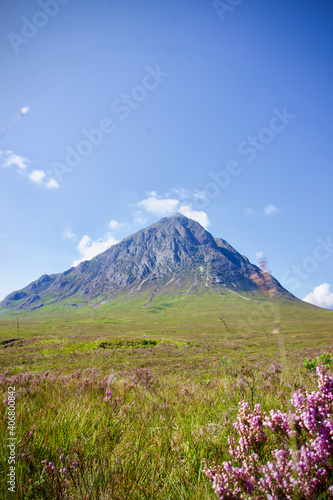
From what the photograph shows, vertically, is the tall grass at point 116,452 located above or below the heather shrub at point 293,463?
below

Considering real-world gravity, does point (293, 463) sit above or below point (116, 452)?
above

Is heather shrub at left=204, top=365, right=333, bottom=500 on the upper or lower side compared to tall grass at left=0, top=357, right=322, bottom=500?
upper

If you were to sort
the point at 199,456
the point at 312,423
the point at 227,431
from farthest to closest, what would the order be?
the point at 227,431 < the point at 199,456 < the point at 312,423

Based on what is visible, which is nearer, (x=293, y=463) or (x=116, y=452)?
(x=293, y=463)

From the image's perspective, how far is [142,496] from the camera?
160cm

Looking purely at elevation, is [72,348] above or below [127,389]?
below

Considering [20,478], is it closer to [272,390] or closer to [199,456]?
[199,456]

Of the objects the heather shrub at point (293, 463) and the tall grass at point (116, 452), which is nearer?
the heather shrub at point (293, 463)

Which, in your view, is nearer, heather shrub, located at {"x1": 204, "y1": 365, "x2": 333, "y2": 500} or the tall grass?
heather shrub, located at {"x1": 204, "y1": 365, "x2": 333, "y2": 500}

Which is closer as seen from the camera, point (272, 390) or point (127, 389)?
point (272, 390)

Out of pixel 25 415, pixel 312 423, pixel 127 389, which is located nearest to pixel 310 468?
pixel 312 423

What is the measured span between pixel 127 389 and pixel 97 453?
10.0ft

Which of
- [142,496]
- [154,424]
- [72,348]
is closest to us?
[142,496]

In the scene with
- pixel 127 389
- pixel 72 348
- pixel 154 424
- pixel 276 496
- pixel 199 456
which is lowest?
pixel 72 348
